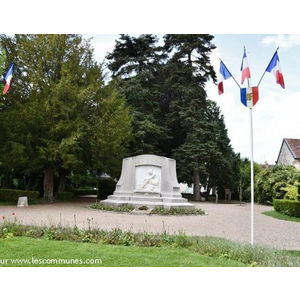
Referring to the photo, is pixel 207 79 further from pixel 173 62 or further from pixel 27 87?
pixel 27 87

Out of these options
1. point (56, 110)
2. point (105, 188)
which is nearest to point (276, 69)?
point (56, 110)

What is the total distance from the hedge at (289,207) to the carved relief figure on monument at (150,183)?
696 cm

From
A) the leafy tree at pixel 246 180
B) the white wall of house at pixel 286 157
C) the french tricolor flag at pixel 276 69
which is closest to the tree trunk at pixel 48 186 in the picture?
the french tricolor flag at pixel 276 69

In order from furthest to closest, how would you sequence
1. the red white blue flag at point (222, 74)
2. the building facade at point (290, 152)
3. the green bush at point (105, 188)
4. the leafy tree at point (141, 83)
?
the building facade at point (290, 152), the leafy tree at point (141, 83), the green bush at point (105, 188), the red white blue flag at point (222, 74)

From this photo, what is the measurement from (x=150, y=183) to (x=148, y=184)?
123mm

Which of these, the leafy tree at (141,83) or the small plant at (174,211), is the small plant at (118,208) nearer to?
the small plant at (174,211)

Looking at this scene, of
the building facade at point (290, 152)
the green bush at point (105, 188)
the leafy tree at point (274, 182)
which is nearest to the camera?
the leafy tree at point (274, 182)

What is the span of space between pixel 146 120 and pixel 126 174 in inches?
406

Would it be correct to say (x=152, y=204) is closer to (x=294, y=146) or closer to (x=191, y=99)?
(x=191, y=99)

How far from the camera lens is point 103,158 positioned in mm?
21844

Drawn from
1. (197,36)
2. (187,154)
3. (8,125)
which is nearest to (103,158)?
(8,125)

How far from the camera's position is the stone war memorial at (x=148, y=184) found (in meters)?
16.9

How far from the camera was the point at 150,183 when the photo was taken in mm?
17266

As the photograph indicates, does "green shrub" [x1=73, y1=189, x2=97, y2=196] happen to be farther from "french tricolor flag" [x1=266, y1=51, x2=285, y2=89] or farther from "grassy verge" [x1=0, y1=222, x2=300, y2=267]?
"french tricolor flag" [x1=266, y1=51, x2=285, y2=89]
